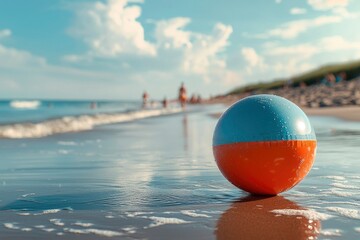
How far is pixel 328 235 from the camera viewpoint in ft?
12.5

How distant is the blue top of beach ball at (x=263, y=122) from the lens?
16.9ft

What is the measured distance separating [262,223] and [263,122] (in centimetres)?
132

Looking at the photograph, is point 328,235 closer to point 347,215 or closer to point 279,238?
point 279,238

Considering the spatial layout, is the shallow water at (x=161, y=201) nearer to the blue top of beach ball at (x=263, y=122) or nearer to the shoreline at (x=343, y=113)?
the blue top of beach ball at (x=263, y=122)

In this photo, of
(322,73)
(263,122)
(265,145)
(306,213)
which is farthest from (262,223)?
(322,73)

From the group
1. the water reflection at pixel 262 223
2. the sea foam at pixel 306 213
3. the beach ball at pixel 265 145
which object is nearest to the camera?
the water reflection at pixel 262 223

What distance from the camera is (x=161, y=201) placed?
5.19 m

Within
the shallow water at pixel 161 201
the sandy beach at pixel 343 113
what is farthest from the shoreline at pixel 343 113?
the shallow water at pixel 161 201

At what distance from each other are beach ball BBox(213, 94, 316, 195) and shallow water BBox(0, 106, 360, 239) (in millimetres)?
224

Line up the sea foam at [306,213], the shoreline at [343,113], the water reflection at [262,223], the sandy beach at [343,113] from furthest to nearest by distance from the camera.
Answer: the sandy beach at [343,113] → the shoreline at [343,113] → the sea foam at [306,213] → the water reflection at [262,223]

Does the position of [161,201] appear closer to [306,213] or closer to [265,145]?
[265,145]

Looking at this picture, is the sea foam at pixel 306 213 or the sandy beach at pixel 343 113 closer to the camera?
the sea foam at pixel 306 213

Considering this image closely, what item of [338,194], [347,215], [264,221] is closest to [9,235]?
[264,221]

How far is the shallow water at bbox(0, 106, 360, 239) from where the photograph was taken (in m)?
4.04
